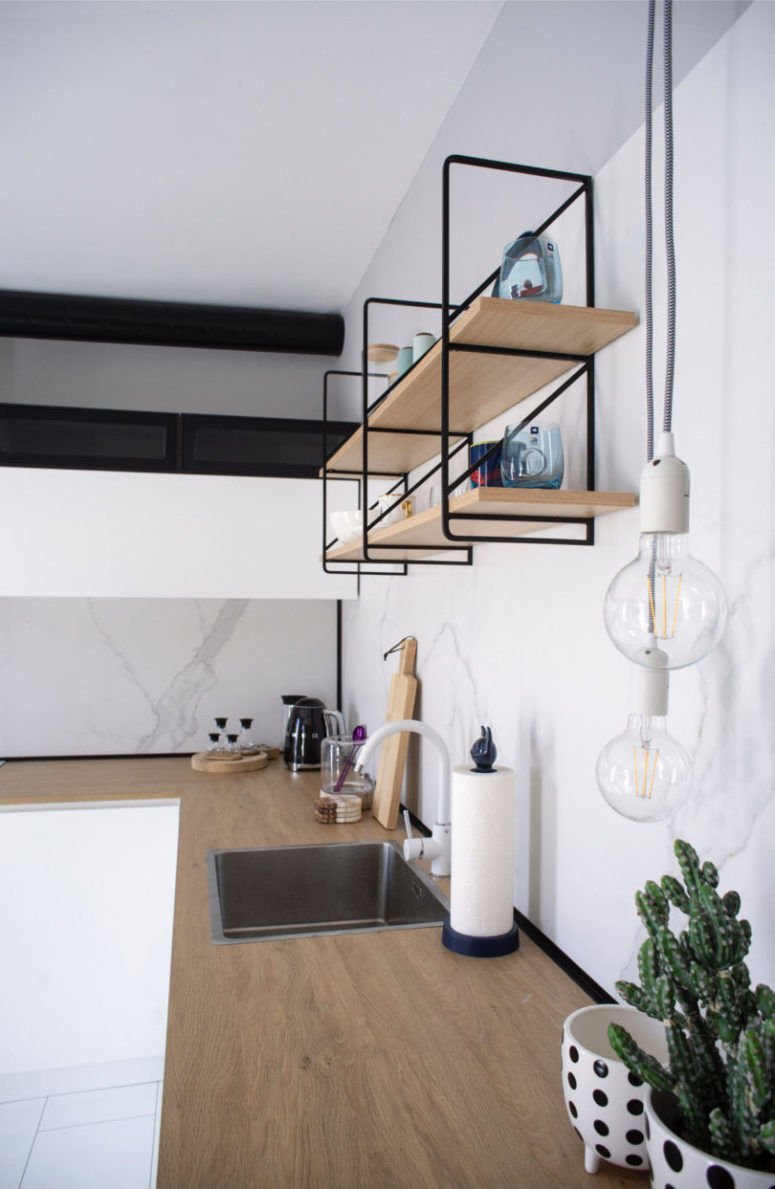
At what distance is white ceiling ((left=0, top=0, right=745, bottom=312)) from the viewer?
146 centimetres

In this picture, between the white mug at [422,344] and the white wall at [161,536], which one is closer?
the white mug at [422,344]

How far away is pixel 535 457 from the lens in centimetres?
118

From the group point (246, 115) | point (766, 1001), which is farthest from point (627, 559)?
point (246, 115)

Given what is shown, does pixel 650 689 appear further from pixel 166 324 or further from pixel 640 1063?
pixel 166 324

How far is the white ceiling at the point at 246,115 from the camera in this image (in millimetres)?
1465

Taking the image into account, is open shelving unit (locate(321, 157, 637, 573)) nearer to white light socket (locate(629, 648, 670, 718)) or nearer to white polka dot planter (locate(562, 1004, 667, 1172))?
white light socket (locate(629, 648, 670, 718))

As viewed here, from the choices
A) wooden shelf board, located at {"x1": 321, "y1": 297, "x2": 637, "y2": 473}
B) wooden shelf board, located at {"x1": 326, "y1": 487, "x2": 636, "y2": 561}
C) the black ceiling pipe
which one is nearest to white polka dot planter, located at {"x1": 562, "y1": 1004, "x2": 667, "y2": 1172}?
wooden shelf board, located at {"x1": 326, "y1": 487, "x2": 636, "y2": 561}

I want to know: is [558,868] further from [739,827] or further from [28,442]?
[28,442]

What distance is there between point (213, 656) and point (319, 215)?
1.74 meters

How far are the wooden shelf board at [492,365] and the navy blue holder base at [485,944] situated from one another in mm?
921

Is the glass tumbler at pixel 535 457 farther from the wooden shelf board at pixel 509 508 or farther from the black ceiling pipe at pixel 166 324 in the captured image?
the black ceiling pipe at pixel 166 324

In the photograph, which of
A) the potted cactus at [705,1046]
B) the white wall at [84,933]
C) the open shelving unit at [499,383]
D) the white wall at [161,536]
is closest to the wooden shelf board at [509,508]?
the open shelving unit at [499,383]

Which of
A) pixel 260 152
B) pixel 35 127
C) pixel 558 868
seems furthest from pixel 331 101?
pixel 558 868

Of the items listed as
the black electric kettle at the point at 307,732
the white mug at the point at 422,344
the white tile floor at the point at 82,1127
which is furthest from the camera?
the black electric kettle at the point at 307,732
